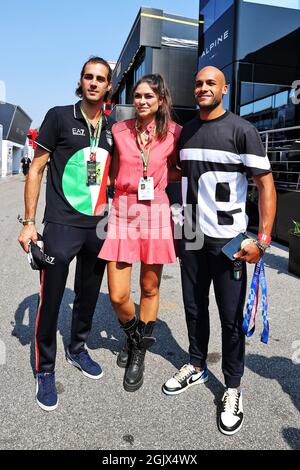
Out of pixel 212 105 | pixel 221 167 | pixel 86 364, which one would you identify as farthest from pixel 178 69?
pixel 86 364

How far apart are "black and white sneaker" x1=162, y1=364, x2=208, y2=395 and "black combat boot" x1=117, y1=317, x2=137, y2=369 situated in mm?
410

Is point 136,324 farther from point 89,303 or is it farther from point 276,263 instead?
point 276,263

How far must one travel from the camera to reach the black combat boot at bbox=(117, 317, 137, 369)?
9.59 feet

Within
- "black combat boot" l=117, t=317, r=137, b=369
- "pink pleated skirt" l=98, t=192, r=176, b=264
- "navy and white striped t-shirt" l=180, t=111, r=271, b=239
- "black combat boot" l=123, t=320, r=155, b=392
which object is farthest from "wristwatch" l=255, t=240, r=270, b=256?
"black combat boot" l=117, t=317, r=137, b=369

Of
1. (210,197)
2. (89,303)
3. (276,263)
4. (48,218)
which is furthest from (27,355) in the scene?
(276,263)

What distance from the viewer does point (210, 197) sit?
94.8 inches

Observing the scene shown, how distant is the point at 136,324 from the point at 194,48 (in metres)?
20.6

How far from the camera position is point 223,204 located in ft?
7.84

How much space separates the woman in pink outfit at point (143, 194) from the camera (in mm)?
2564

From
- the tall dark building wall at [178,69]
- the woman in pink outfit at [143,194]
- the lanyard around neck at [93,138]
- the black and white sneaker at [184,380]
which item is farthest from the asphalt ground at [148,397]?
the tall dark building wall at [178,69]

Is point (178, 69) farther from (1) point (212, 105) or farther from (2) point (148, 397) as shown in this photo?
(2) point (148, 397)

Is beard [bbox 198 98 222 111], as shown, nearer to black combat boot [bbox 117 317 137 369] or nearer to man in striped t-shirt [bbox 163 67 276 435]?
man in striped t-shirt [bbox 163 67 276 435]

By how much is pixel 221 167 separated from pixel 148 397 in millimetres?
1580

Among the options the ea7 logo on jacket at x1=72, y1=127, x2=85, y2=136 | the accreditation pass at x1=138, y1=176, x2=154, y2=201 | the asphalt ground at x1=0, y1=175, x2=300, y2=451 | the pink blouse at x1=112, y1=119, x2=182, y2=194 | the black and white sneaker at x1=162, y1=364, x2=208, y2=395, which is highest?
the ea7 logo on jacket at x1=72, y1=127, x2=85, y2=136
